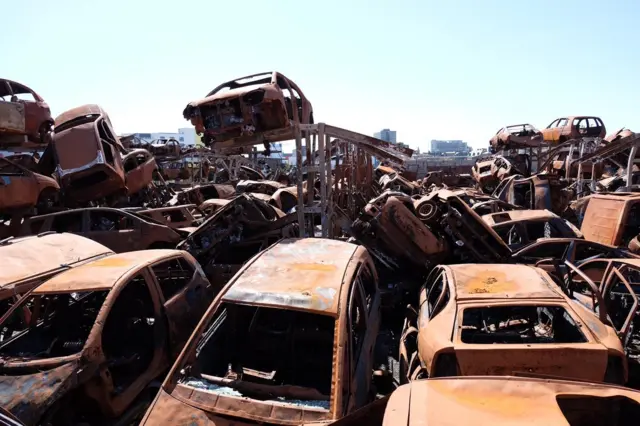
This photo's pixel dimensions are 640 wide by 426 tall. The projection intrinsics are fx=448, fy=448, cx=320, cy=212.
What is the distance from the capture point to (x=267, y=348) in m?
4.33

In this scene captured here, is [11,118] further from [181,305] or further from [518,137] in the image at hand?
[518,137]

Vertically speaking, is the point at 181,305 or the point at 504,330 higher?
the point at 181,305

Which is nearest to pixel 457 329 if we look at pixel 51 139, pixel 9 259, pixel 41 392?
pixel 41 392

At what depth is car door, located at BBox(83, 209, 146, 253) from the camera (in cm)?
796

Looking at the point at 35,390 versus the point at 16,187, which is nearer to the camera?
the point at 35,390

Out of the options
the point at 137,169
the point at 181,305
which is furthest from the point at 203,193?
the point at 181,305

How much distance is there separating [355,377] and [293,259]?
137 cm

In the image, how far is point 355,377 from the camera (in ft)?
11.4

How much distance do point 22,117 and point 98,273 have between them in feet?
37.0

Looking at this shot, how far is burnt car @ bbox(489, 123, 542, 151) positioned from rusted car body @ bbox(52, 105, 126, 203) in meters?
18.9

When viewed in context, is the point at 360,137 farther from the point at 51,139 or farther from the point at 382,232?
the point at 51,139

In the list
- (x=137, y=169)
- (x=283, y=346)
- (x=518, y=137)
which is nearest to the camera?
(x=283, y=346)

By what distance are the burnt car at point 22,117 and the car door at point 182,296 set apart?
9.56 metres

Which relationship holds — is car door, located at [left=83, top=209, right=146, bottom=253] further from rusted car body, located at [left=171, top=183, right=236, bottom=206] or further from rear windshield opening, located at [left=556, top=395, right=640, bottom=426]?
rear windshield opening, located at [left=556, top=395, right=640, bottom=426]
